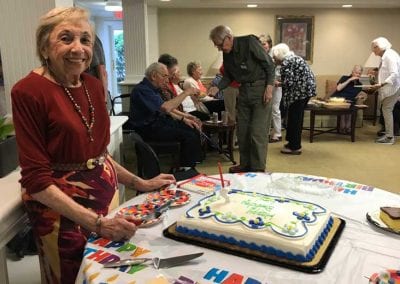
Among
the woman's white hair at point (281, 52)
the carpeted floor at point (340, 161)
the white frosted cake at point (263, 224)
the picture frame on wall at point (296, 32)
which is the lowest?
the carpeted floor at point (340, 161)

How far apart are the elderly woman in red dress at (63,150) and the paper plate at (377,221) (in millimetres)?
751

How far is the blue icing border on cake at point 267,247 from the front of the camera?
3.24ft

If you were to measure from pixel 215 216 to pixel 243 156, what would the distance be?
2861 mm

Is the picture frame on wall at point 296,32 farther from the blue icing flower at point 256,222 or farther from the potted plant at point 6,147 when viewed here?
the blue icing flower at point 256,222

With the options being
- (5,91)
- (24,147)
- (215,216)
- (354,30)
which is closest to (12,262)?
(5,91)

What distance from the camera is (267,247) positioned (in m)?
1.02

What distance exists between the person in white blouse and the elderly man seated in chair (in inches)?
119

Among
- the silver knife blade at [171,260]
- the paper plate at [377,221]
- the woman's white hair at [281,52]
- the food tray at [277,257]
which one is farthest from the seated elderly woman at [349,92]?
the silver knife blade at [171,260]

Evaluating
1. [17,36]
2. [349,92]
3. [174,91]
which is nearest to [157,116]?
[174,91]

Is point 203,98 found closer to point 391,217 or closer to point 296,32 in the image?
point 296,32

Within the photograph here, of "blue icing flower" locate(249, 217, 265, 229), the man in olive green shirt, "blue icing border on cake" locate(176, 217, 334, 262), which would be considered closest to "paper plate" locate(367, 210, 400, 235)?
"blue icing border on cake" locate(176, 217, 334, 262)

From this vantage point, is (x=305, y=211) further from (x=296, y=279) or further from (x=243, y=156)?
(x=243, y=156)

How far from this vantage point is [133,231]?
113 centimetres

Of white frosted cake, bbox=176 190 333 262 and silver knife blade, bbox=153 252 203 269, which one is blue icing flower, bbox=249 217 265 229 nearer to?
white frosted cake, bbox=176 190 333 262
